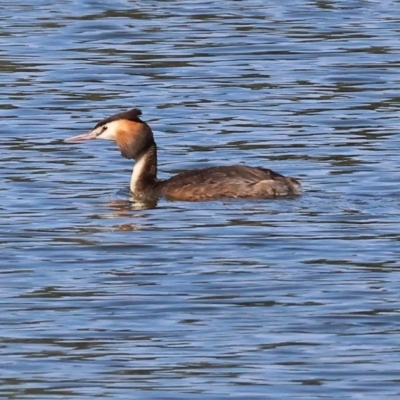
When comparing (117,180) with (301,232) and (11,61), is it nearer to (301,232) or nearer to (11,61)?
(301,232)

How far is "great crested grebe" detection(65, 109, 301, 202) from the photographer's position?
14.0m

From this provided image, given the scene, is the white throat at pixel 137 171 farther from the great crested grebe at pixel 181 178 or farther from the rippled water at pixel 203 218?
the rippled water at pixel 203 218

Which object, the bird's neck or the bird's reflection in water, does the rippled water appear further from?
the bird's neck

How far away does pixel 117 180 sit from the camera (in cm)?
1545

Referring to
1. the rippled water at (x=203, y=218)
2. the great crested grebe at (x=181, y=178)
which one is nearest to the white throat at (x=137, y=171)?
the great crested grebe at (x=181, y=178)

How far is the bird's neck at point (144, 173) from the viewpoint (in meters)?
14.8

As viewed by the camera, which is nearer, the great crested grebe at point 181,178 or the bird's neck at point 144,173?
the great crested grebe at point 181,178

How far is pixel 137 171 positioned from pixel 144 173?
0.06m

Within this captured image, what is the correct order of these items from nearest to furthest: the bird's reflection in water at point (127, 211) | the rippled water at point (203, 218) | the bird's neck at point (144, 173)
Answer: the rippled water at point (203, 218) → the bird's reflection in water at point (127, 211) → the bird's neck at point (144, 173)

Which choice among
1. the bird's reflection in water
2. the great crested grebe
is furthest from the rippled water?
the great crested grebe

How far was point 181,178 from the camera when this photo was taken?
47.1 ft

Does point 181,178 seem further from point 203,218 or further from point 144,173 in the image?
point 203,218

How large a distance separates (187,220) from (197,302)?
9.78ft

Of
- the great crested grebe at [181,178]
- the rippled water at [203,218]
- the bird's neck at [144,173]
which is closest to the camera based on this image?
the rippled water at [203,218]
